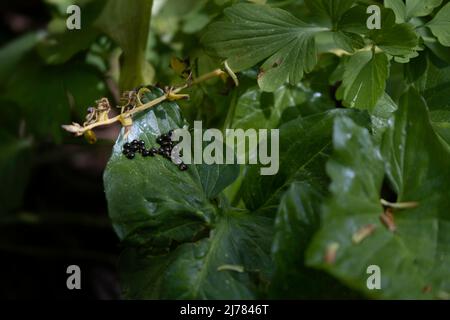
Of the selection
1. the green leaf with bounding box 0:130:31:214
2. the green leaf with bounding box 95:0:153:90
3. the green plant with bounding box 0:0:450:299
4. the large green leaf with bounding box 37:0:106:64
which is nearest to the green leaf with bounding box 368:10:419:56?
the green plant with bounding box 0:0:450:299

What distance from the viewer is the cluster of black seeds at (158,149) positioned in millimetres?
615

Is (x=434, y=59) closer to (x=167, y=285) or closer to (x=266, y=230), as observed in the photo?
(x=266, y=230)

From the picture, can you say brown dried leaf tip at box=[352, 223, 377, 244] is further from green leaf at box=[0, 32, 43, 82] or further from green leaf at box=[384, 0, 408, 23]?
green leaf at box=[0, 32, 43, 82]

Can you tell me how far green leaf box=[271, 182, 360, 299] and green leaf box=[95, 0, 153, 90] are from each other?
14.4 inches

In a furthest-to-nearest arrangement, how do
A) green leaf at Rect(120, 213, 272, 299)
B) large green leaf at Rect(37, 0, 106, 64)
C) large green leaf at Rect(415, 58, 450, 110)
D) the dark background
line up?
the dark background
large green leaf at Rect(37, 0, 106, 64)
large green leaf at Rect(415, 58, 450, 110)
green leaf at Rect(120, 213, 272, 299)

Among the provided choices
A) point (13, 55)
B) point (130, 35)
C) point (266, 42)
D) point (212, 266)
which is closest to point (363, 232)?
point (212, 266)

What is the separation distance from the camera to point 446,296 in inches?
20.4

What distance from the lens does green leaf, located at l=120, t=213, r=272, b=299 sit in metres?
0.57

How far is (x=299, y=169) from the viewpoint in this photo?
2.10 ft

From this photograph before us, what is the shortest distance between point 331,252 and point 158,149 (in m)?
0.25

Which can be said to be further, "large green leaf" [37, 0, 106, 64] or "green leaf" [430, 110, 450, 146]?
"large green leaf" [37, 0, 106, 64]

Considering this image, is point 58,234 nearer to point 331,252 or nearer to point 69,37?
point 69,37

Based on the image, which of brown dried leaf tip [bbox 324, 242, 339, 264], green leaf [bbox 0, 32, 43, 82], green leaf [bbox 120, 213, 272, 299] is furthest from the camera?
green leaf [bbox 0, 32, 43, 82]
